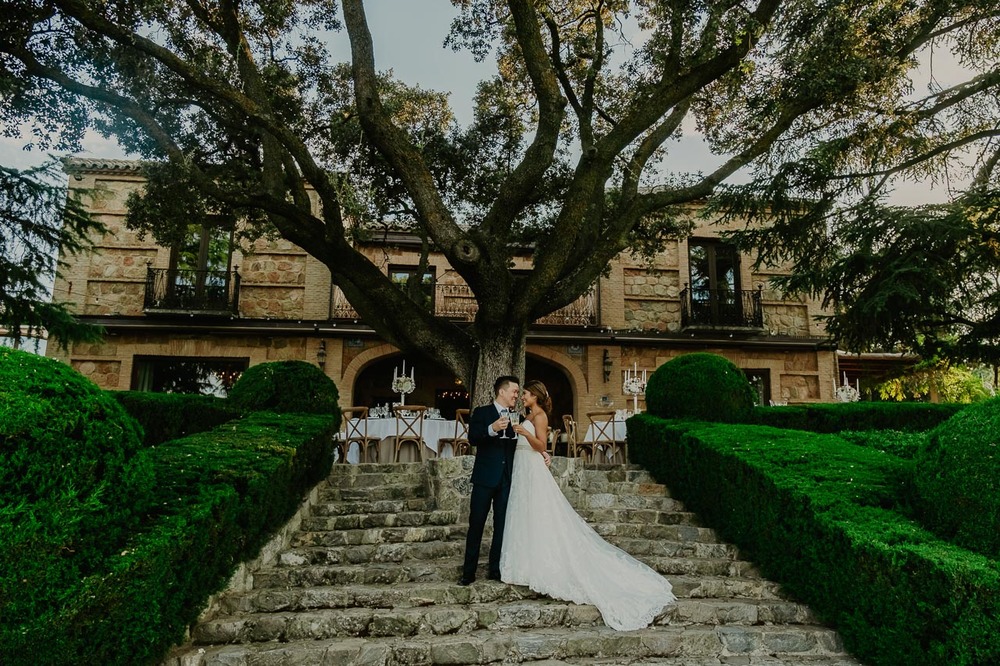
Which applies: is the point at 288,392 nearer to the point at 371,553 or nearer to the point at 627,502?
the point at 371,553

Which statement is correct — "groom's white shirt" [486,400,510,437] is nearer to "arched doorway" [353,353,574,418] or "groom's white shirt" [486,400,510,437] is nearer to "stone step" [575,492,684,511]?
"stone step" [575,492,684,511]

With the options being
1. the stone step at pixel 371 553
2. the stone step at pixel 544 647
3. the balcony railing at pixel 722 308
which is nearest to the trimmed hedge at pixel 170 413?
the stone step at pixel 371 553

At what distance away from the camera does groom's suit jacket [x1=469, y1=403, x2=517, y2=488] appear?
5.23 meters

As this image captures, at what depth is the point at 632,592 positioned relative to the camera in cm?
496

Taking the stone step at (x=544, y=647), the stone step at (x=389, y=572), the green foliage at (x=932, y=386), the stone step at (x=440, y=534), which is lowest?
the stone step at (x=544, y=647)

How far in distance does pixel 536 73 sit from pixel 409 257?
9.27 meters

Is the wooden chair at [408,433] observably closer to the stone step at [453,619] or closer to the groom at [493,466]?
the groom at [493,466]

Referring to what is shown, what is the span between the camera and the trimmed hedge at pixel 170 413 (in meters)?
8.78

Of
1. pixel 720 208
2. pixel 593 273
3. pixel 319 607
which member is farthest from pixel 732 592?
pixel 720 208

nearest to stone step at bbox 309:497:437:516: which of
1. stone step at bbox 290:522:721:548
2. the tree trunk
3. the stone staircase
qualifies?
the stone staircase

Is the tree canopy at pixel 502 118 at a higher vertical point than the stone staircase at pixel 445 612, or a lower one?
higher

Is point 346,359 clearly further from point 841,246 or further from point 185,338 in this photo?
point 841,246

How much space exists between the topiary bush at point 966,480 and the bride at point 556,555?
6.41 feet

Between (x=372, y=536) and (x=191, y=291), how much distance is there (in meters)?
11.6
